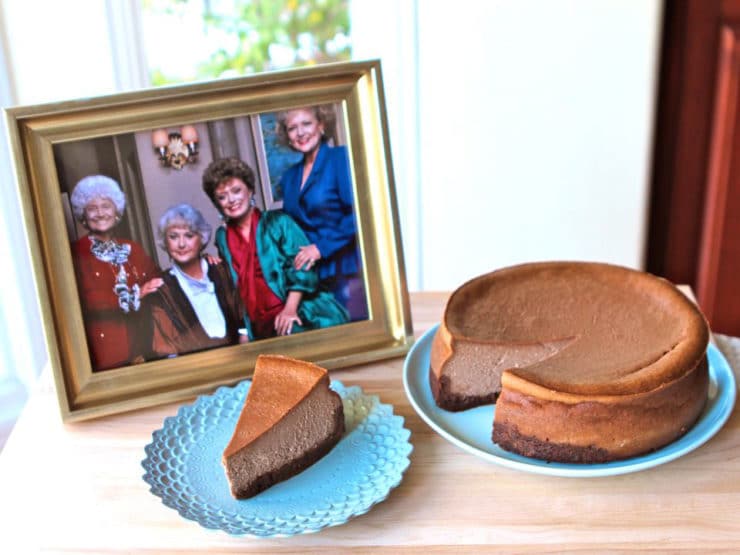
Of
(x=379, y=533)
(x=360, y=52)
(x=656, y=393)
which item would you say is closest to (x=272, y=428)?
(x=379, y=533)

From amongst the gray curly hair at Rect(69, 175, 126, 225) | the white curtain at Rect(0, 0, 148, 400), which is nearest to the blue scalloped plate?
the gray curly hair at Rect(69, 175, 126, 225)

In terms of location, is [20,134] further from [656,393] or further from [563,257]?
[563,257]

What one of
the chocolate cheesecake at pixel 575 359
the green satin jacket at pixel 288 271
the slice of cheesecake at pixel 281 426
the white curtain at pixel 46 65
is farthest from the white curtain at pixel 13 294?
the chocolate cheesecake at pixel 575 359

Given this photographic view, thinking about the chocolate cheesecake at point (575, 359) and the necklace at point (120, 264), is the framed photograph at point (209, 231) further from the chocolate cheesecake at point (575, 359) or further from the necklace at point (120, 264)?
the chocolate cheesecake at point (575, 359)

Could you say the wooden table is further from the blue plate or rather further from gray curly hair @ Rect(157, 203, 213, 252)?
gray curly hair @ Rect(157, 203, 213, 252)

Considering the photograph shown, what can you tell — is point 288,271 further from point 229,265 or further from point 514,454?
point 514,454

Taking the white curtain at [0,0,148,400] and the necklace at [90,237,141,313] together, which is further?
the white curtain at [0,0,148,400]
